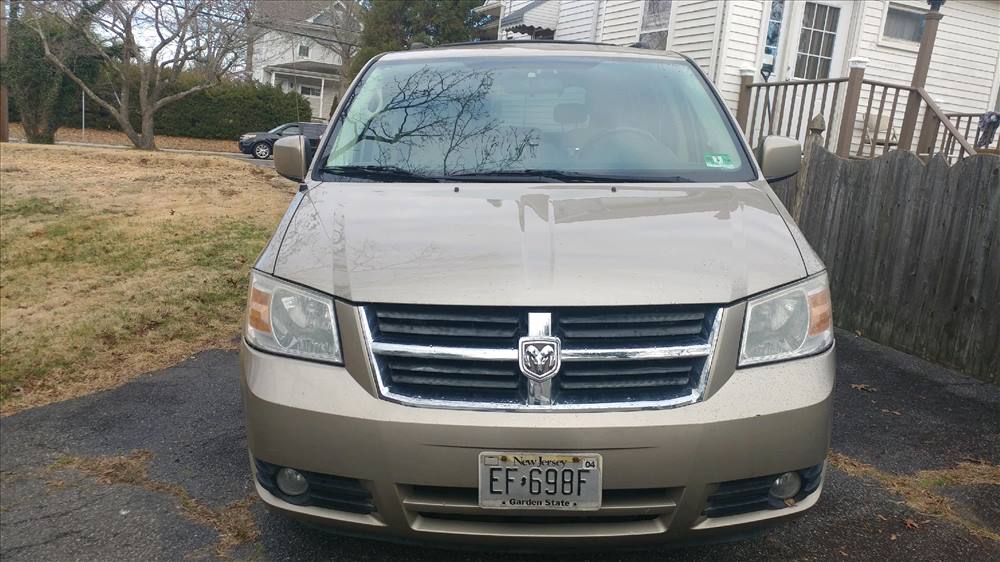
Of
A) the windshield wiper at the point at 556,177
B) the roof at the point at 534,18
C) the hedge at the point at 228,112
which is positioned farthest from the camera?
the hedge at the point at 228,112

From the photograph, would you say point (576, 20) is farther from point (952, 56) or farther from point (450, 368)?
point (450, 368)

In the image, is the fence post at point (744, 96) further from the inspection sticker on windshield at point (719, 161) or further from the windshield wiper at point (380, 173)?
the windshield wiper at point (380, 173)

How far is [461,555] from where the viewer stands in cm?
277

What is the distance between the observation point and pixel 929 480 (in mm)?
3598

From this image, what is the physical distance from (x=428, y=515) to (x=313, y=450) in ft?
1.26

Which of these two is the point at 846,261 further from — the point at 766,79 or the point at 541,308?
the point at 766,79

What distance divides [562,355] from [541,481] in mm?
357

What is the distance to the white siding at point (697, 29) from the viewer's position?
12078mm

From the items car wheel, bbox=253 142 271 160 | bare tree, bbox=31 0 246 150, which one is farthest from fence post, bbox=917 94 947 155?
car wheel, bbox=253 142 271 160

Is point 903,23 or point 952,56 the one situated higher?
point 903,23

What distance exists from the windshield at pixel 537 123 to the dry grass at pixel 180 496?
4.80 ft

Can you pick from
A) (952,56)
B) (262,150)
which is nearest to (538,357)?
(952,56)

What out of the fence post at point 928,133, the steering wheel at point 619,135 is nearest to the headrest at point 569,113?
the steering wheel at point 619,135

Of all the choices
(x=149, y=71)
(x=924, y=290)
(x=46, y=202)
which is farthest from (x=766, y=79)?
(x=149, y=71)
